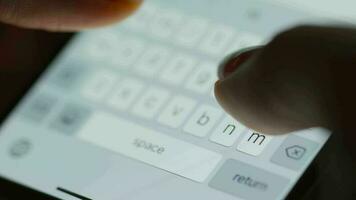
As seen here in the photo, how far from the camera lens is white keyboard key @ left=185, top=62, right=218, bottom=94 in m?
0.59

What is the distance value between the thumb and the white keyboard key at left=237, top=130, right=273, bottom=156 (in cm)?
5

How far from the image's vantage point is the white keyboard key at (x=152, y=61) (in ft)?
2.03

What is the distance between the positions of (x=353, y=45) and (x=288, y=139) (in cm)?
12

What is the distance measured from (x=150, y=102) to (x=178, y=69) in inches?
1.7

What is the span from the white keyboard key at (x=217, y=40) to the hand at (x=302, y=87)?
0.44 feet

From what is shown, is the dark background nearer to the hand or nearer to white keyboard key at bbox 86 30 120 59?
white keyboard key at bbox 86 30 120 59

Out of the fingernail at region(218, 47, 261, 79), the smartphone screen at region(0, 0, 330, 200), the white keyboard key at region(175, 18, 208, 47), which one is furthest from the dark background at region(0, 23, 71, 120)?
the fingernail at region(218, 47, 261, 79)

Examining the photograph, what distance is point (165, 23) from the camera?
0.65 m

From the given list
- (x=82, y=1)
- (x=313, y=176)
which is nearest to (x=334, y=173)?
(x=313, y=176)

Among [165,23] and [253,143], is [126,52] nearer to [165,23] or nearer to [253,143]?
[165,23]

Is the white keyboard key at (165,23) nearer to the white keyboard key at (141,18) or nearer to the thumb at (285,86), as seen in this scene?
the white keyboard key at (141,18)

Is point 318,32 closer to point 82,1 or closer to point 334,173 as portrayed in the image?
point 334,173

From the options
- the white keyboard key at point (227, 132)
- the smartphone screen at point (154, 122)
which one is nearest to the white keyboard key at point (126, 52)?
the smartphone screen at point (154, 122)

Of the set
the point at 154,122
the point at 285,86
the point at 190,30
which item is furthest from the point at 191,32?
the point at 285,86
